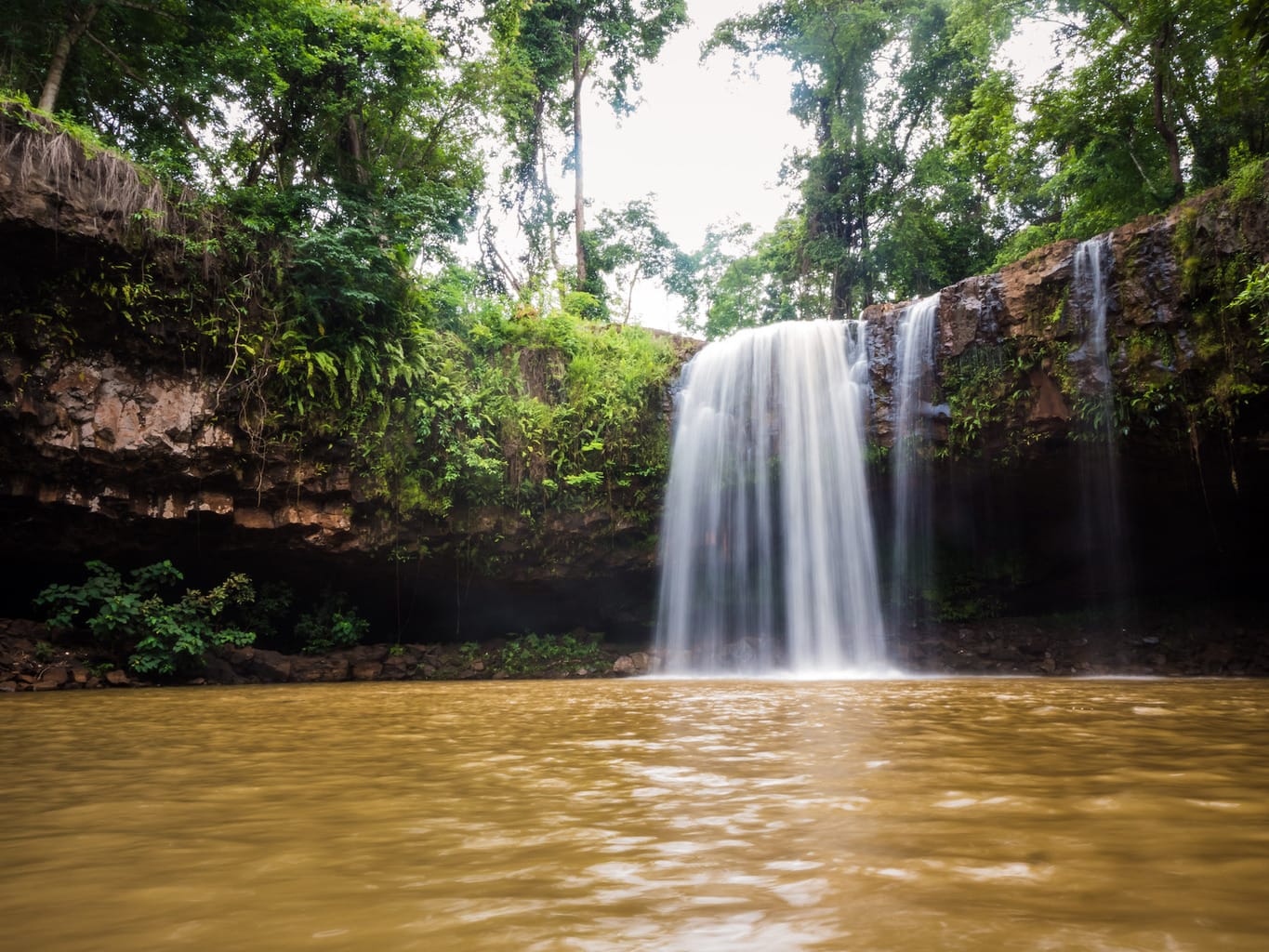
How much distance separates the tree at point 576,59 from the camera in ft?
65.2

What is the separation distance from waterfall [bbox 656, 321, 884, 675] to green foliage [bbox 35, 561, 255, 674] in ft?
24.7

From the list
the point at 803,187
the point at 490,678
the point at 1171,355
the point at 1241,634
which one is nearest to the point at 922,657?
the point at 1241,634

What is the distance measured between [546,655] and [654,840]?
12.0 m

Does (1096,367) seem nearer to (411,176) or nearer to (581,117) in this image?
(411,176)

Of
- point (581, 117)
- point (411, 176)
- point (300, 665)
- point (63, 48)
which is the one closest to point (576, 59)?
point (581, 117)

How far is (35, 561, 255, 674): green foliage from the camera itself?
31.1 feet

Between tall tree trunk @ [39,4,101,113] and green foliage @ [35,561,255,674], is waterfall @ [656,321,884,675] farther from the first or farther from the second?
tall tree trunk @ [39,4,101,113]

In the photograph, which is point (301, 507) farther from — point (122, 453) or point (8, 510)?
point (8, 510)

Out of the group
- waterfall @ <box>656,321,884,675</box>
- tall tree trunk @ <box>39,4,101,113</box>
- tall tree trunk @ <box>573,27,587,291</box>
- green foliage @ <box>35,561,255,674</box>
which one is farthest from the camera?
tall tree trunk @ <box>573,27,587,291</box>

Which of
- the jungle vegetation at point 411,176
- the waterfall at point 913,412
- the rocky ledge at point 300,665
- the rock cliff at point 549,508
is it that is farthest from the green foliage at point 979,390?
the rocky ledge at point 300,665

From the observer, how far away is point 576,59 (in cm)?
2070

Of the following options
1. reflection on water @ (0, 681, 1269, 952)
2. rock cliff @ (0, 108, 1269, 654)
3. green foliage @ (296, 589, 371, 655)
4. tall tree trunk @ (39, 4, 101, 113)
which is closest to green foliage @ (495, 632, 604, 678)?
rock cliff @ (0, 108, 1269, 654)

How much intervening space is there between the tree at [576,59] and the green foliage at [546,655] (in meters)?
10.2

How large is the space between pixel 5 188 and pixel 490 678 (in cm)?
963
